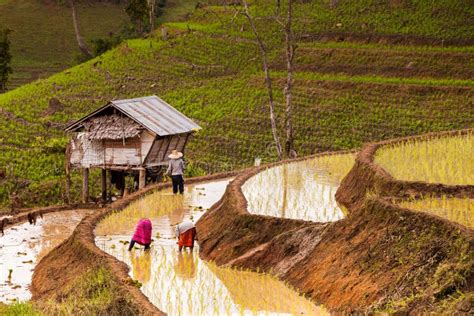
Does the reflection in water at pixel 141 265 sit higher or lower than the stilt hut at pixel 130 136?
lower

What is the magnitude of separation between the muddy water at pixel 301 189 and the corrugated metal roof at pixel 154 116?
510cm

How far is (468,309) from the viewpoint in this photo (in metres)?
9.98

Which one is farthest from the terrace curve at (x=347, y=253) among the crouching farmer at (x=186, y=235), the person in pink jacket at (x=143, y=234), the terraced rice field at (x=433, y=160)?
the person in pink jacket at (x=143, y=234)

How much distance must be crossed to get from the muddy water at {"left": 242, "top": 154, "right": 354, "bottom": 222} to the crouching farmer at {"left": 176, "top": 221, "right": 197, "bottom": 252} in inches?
41.5

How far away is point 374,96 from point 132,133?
1586 centimetres

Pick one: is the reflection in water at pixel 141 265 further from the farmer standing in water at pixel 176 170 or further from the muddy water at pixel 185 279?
the farmer standing in water at pixel 176 170

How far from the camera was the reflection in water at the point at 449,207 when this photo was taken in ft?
42.3

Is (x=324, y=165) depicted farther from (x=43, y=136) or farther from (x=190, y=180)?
(x=43, y=136)

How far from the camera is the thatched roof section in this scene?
1116 inches

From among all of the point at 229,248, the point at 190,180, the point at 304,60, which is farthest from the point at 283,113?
the point at 229,248

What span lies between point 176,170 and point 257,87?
22350 millimetres

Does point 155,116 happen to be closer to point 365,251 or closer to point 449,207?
point 449,207

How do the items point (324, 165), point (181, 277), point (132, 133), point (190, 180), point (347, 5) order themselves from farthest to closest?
point (347, 5)
point (132, 133)
point (190, 180)
point (324, 165)
point (181, 277)

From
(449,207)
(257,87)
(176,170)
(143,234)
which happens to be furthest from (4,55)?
(449,207)
